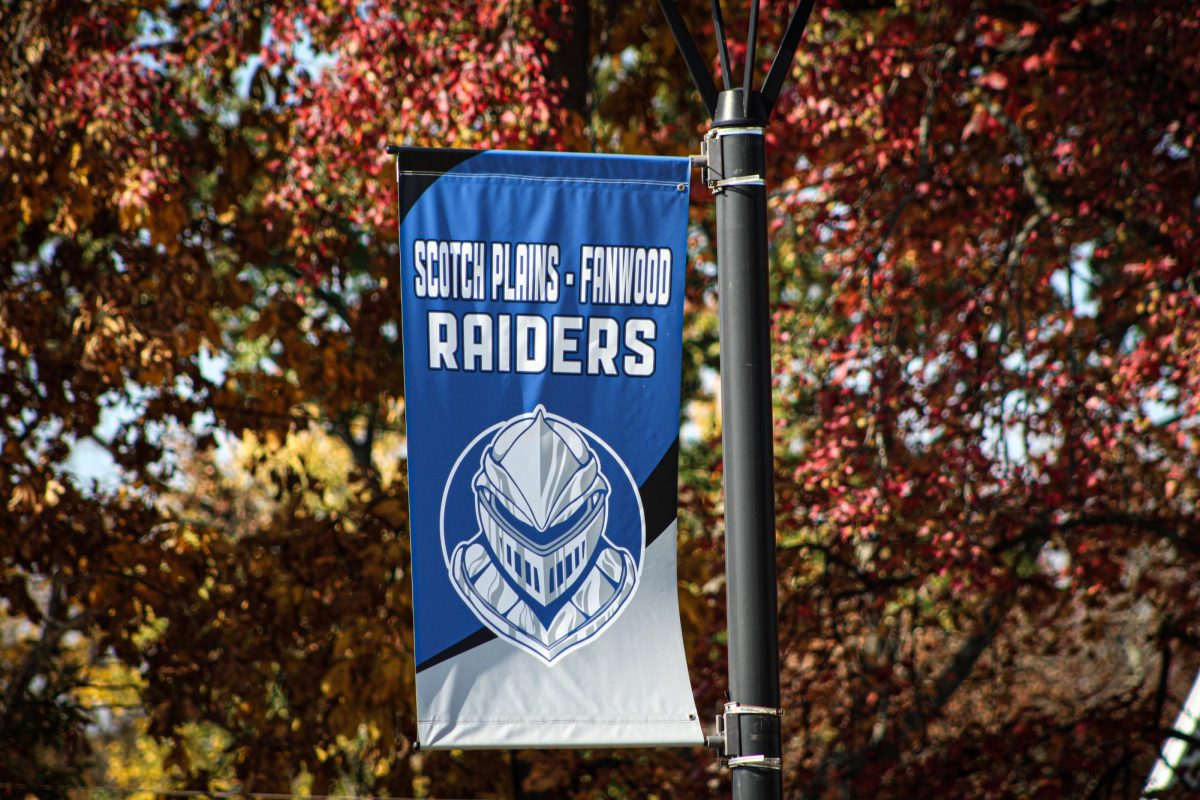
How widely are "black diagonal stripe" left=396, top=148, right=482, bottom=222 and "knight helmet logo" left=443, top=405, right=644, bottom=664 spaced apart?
0.82 m

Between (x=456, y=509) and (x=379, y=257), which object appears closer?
(x=456, y=509)

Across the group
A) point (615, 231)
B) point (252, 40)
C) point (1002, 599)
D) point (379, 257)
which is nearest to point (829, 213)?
point (1002, 599)

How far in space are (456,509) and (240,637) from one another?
7.21 metres

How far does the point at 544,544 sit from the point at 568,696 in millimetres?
495

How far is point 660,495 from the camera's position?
469cm

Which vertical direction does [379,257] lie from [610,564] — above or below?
above

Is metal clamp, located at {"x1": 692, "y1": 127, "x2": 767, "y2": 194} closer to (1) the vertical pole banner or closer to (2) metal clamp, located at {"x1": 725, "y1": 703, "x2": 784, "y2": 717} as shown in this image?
(1) the vertical pole banner

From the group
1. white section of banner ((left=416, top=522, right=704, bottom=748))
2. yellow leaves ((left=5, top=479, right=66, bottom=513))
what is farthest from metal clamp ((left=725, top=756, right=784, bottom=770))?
yellow leaves ((left=5, top=479, right=66, bottom=513))

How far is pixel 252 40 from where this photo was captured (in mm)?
12000

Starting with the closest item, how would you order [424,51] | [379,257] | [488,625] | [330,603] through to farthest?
[488,625]
[424,51]
[330,603]
[379,257]

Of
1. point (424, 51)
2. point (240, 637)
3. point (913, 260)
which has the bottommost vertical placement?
point (240, 637)

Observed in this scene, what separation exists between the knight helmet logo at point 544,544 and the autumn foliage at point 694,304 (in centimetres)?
534

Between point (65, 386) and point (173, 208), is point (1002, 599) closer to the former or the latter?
point (173, 208)

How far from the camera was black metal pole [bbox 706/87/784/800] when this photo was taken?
4.44m
